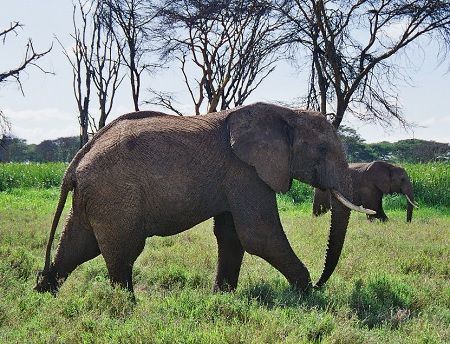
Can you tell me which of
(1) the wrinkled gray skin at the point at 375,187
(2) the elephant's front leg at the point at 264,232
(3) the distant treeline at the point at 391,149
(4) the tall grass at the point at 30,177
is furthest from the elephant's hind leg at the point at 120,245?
(3) the distant treeline at the point at 391,149

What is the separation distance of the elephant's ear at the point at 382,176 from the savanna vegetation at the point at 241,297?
3.51m

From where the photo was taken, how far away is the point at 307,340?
423 centimetres

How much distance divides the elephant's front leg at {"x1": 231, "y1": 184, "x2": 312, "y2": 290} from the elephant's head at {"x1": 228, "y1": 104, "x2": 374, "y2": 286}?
0.97 feet

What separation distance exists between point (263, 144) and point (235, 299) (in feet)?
5.31

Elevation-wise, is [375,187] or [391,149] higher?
[391,149]

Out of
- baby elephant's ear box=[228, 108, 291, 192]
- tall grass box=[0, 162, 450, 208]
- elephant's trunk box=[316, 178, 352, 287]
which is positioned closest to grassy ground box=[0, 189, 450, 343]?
elephant's trunk box=[316, 178, 352, 287]

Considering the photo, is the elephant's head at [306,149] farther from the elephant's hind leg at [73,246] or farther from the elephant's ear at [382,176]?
the elephant's ear at [382,176]

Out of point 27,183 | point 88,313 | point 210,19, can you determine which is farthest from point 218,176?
point 27,183

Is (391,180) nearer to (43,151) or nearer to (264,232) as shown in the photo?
(264,232)

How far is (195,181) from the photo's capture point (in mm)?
5895

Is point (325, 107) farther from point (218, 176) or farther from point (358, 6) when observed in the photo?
point (218, 176)

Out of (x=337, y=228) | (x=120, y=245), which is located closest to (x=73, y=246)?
(x=120, y=245)

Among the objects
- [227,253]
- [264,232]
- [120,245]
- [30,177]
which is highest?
[30,177]

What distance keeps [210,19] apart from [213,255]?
14377 mm
